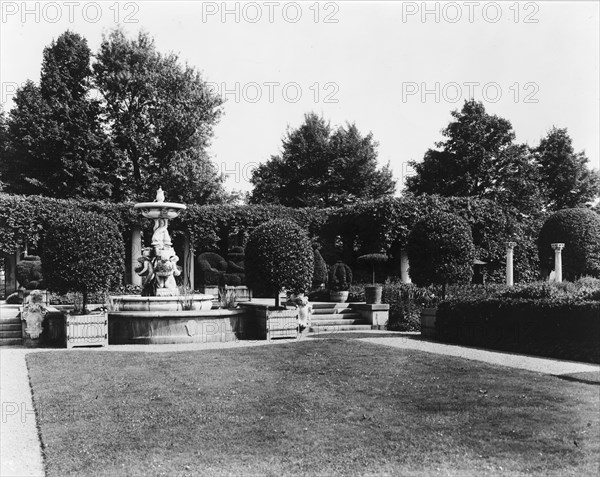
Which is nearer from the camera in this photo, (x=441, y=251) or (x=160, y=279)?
(x=160, y=279)

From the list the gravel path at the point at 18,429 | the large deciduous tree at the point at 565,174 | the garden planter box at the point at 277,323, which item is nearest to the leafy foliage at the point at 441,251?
the garden planter box at the point at 277,323

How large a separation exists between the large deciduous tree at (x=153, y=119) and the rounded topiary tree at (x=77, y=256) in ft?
57.6

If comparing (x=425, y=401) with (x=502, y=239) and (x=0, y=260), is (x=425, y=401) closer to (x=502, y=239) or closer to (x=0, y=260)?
(x=502, y=239)

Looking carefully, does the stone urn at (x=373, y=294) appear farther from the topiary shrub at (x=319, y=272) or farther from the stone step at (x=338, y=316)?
the topiary shrub at (x=319, y=272)

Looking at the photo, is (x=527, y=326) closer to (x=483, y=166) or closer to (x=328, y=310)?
(x=328, y=310)

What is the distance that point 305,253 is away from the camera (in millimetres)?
15148

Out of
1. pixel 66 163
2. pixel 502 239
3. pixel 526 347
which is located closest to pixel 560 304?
pixel 526 347

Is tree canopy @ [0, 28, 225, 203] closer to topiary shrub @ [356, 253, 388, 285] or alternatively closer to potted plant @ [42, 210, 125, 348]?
topiary shrub @ [356, 253, 388, 285]

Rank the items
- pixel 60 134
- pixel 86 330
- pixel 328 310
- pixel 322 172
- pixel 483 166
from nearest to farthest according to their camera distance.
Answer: pixel 86 330
pixel 328 310
pixel 60 134
pixel 483 166
pixel 322 172

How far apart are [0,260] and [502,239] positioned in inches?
989

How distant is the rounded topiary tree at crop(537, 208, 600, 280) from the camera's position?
23891 millimetres

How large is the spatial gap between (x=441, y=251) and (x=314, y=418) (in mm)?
9864

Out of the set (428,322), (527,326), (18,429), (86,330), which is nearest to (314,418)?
(18,429)

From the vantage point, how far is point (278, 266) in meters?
14.8
